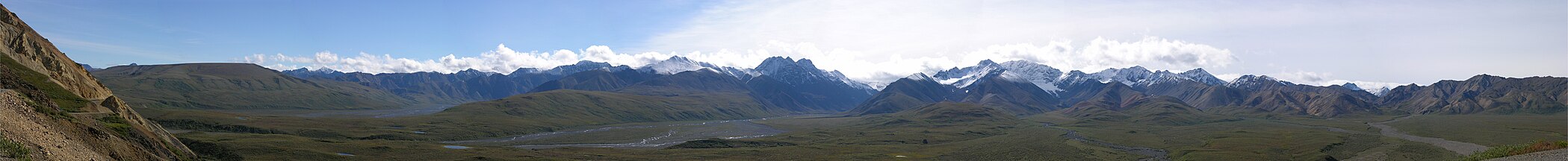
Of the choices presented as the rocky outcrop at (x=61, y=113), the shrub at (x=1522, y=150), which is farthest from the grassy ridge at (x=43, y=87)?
the shrub at (x=1522, y=150)

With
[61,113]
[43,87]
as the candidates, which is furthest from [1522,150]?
[43,87]

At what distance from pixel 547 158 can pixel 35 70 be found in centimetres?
8599

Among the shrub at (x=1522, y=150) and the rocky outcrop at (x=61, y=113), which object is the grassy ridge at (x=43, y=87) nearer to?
the rocky outcrop at (x=61, y=113)

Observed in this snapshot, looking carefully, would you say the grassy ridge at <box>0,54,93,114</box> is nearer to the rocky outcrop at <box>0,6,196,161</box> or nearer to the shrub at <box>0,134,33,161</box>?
the rocky outcrop at <box>0,6,196,161</box>

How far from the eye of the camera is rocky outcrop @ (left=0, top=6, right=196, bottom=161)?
8762 centimetres

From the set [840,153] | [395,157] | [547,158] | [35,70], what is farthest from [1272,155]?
[35,70]

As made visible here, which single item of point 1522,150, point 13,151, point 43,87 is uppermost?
point 43,87

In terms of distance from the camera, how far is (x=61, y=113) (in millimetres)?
112062

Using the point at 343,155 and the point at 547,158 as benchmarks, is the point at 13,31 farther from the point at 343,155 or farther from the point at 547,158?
the point at 547,158

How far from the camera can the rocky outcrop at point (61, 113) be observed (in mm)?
87625

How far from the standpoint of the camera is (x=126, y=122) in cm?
12581

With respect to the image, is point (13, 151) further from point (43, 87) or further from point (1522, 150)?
point (1522, 150)

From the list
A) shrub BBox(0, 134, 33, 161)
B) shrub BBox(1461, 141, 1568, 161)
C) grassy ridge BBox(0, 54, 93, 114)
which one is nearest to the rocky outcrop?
grassy ridge BBox(0, 54, 93, 114)

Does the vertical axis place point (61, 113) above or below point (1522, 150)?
above
